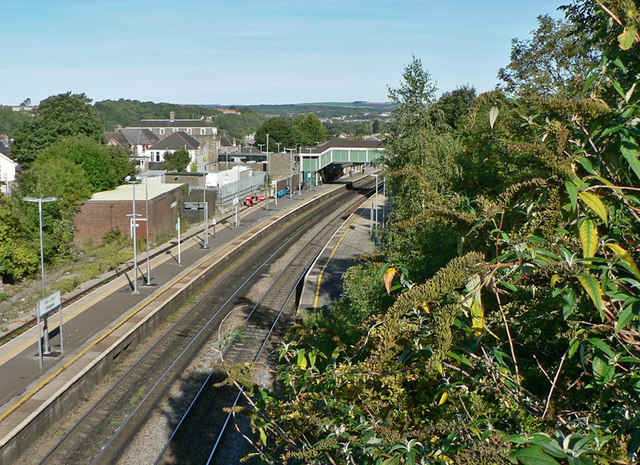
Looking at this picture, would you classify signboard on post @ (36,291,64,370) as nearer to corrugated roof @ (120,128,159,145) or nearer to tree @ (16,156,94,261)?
tree @ (16,156,94,261)

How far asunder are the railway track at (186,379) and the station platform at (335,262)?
3.80 feet

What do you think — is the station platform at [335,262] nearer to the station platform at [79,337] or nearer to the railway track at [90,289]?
the station platform at [79,337]

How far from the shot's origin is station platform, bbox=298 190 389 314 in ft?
85.7

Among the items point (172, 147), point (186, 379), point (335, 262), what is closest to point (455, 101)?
point (335, 262)

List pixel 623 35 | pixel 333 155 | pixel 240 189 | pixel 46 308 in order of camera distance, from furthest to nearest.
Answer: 1. pixel 333 155
2. pixel 240 189
3. pixel 46 308
4. pixel 623 35

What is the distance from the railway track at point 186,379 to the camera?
14812mm

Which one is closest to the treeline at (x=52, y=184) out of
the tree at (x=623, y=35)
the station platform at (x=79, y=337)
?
the station platform at (x=79, y=337)

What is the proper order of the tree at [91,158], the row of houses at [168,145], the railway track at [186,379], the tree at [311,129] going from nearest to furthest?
the railway track at [186,379]
the tree at [91,158]
the row of houses at [168,145]
the tree at [311,129]

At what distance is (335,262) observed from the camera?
109 ft

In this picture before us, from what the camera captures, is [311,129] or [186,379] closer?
[186,379]

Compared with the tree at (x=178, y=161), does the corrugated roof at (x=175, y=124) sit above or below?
above

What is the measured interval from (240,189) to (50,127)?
18.3m

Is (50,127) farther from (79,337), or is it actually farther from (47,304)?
(47,304)

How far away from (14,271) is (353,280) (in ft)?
63.9
